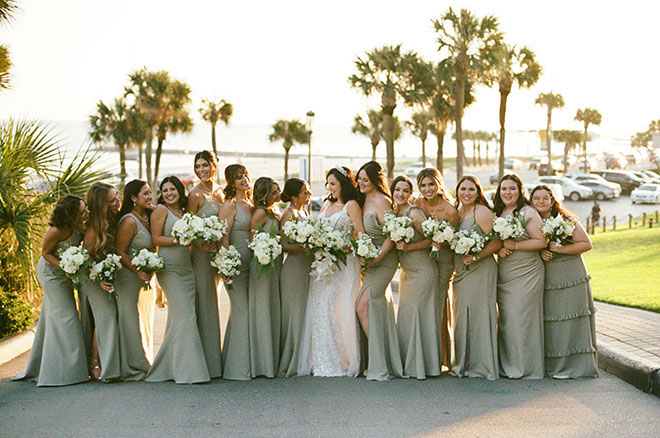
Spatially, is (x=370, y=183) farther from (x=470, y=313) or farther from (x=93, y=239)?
(x=93, y=239)

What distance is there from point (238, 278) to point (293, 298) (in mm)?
649

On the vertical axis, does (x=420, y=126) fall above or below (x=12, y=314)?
above

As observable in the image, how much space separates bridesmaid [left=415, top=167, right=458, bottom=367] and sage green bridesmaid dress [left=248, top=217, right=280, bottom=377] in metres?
1.74

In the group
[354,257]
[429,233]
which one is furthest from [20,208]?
[429,233]

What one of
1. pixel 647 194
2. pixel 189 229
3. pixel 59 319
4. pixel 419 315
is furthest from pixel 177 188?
pixel 647 194

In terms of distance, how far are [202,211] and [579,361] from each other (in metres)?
4.42

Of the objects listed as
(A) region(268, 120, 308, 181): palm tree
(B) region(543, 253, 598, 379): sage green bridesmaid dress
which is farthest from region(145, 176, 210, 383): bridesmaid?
(A) region(268, 120, 308, 181): palm tree

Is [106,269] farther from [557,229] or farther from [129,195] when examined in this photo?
[557,229]

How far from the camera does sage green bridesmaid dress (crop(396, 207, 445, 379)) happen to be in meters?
7.88

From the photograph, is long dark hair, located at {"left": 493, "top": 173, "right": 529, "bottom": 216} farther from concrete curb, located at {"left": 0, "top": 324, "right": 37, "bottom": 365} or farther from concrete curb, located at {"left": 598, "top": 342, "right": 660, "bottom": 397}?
concrete curb, located at {"left": 0, "top": 324, "right": 37, "bottom": 365}

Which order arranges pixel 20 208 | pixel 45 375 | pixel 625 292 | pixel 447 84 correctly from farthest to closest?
pixel 447 84 < pixel 625 292 < pixel 20 208 < pixel 45 375

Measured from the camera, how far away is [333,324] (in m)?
8.18

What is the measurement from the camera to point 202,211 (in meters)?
8.30

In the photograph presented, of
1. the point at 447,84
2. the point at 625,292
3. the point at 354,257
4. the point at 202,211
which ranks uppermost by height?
the point at 447,84
